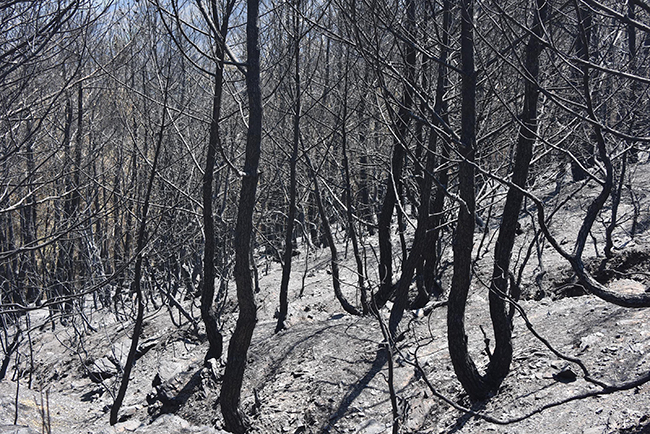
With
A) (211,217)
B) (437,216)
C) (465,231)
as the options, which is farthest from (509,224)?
(211,217)

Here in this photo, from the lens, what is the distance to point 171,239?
10305mm

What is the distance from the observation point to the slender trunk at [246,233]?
5055mm

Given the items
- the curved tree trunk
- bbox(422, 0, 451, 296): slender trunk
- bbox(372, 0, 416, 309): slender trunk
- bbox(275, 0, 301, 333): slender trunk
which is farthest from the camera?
bbox(275, 0, 301, 333): slender trunk

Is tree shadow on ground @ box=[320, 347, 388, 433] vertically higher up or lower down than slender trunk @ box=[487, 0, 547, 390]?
lower down

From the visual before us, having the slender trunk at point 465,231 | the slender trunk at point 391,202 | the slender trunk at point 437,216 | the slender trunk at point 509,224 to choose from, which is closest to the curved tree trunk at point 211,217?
the slender trunk at point 391,202

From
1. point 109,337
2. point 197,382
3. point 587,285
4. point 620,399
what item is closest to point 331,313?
point 197,382

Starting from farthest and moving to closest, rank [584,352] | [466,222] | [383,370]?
[383,370]
[584,352]
[466,222]

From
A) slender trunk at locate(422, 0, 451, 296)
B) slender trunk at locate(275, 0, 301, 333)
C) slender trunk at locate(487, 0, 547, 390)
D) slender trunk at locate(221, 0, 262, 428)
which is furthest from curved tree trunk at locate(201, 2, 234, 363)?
slender trunk at locate(487, 0, 547, 390)

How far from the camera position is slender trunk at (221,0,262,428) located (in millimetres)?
5055

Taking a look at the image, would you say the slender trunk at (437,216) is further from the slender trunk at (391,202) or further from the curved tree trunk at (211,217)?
the curved tree trunk at (211,217)

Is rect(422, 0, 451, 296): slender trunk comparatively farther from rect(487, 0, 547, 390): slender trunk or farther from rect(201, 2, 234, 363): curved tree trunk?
rect(201, 2, 234, 363): curved tree trunk

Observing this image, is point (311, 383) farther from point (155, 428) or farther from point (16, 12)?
point (16, 12)

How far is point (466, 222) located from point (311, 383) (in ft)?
9.37

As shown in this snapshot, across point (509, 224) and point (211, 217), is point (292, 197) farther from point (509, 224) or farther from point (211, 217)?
point (509, 224)
